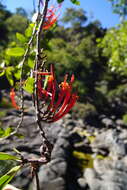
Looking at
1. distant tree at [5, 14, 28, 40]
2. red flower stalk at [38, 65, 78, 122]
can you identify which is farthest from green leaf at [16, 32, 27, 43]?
distant tree at [5, 14, 28, 40]

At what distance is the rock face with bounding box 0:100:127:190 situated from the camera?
3.13m

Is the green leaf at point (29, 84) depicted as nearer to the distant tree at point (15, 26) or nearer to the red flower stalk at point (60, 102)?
the red flower stalk at point (60, 102)

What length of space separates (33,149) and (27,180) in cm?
116

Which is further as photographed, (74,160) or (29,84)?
(74,160)

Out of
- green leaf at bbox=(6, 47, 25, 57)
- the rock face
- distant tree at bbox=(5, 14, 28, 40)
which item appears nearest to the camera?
green leaf at bbox=(6, 47, 25, 57)

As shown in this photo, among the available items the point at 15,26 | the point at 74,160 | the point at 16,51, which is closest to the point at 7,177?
the point at 16,51

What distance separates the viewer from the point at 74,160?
4688mm

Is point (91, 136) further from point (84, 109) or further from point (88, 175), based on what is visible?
point (88, 175)

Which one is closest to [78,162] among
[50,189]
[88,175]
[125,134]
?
[88,175]

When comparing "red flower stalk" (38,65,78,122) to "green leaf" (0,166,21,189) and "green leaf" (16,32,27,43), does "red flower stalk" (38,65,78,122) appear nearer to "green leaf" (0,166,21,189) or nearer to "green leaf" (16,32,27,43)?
"green leaf" (0,166,21,189)

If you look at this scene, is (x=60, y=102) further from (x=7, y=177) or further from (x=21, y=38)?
(x=21, y=38)

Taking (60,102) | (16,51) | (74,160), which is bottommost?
(74,160)

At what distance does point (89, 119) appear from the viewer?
26.8ft

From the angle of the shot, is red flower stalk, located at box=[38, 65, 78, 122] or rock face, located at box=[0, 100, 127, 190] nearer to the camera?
red flower stalk, located at box=[38, 65, 78, 122]
